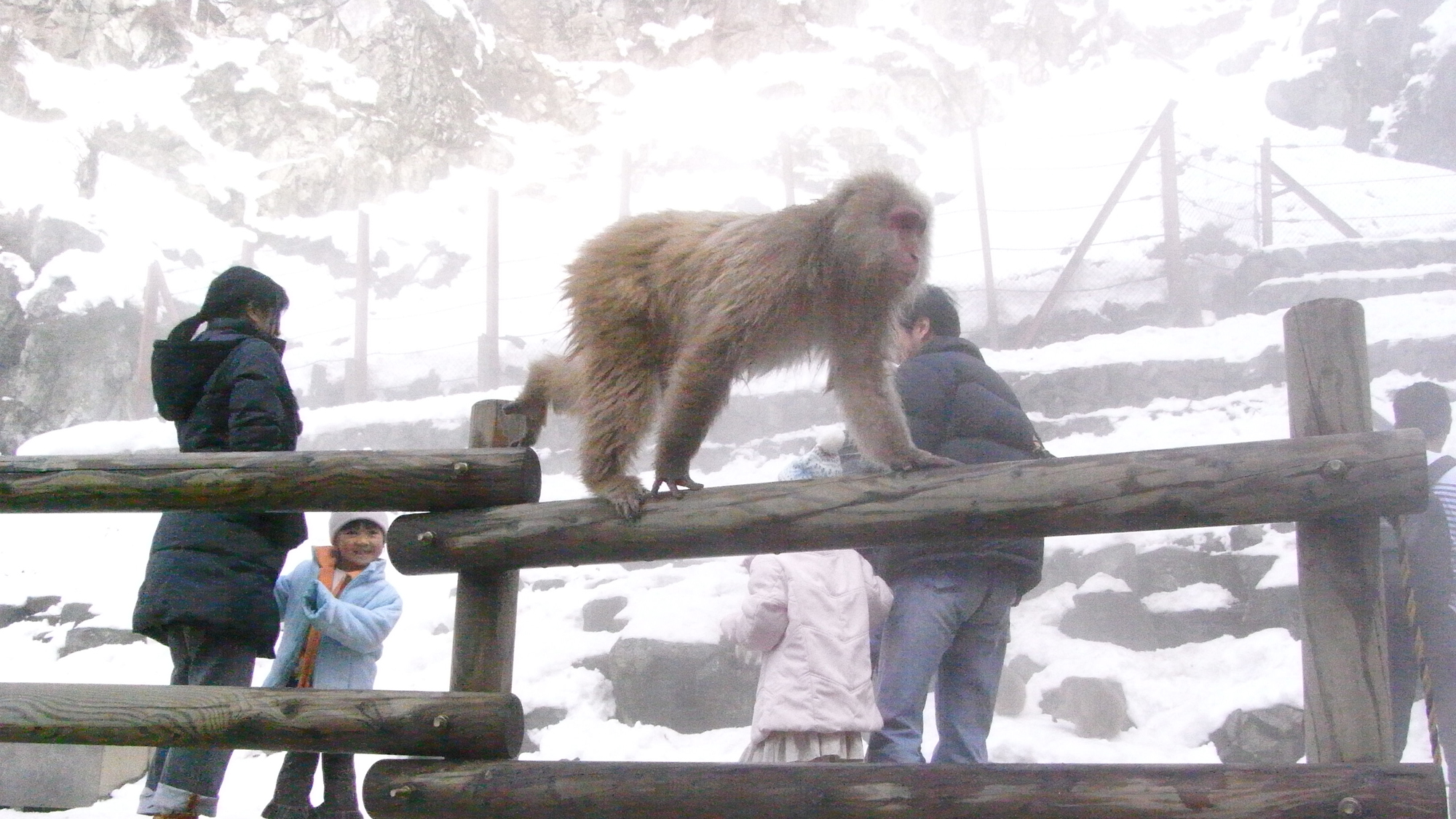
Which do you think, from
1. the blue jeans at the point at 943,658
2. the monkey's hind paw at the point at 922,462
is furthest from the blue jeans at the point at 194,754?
the monkey's hind paw at the point at 922,462

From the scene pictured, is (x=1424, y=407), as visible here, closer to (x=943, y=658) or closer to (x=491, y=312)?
(x=943, y=658)

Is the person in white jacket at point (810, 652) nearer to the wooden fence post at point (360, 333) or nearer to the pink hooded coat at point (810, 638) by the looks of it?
the pink hooded coat at point (810, 638)

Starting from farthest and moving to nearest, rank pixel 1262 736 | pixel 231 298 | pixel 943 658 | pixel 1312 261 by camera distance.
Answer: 1. pixel 1312 261
2. pixel 1262 736
3. pixel 231 298
4. pixel 943 658

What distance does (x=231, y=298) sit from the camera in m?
3.43

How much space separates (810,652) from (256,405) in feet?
5.85

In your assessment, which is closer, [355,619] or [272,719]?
[272,719]

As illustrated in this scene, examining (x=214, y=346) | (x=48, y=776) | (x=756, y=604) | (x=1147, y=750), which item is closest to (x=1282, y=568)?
(x=1147, y=750)

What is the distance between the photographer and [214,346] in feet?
10.9

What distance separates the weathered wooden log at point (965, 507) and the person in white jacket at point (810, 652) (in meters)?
0.76

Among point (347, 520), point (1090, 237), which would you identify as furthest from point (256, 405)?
point (1090, 237)

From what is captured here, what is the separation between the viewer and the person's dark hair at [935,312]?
359cm

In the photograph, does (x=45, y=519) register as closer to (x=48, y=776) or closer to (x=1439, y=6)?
(x=48, y=776)

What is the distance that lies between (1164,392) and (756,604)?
8.14m

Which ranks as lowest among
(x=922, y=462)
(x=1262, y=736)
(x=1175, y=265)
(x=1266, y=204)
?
(x=1262, y=736)
